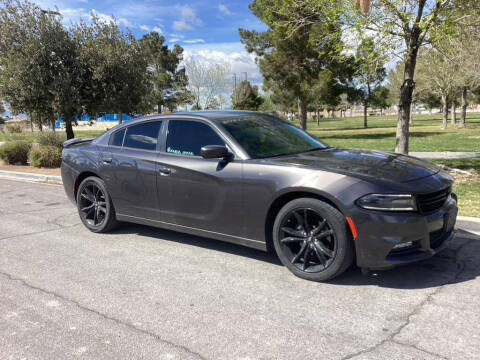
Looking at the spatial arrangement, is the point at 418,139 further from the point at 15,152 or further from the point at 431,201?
the point at 431,201

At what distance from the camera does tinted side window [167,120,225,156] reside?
4738mm

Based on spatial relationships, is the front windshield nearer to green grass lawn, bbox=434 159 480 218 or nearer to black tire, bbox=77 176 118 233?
black tire, bbox=77 176 118 233

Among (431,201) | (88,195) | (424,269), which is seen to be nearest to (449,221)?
(431,201)

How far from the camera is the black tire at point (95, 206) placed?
5.68m

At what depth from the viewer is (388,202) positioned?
3.60m

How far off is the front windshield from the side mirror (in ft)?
0.79

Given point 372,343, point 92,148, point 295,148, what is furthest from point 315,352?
point 92,148

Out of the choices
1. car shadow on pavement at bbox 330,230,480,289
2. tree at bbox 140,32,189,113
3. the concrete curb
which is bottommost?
car shadow on pavement at bbox 330,230,480,289

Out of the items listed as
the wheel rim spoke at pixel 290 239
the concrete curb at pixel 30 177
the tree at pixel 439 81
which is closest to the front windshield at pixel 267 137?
the wheel rim spoke at pixel 290 239

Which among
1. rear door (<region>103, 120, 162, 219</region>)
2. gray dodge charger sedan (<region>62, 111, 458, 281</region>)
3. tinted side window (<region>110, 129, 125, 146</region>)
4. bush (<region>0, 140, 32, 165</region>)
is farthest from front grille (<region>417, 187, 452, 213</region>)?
bush (<region>0, 140, 32, 165</region>)

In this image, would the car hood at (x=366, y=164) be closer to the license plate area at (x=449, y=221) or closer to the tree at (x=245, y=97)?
the license plate area at (x=449, y=221)

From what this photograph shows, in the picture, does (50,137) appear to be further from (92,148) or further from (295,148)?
(295,148)

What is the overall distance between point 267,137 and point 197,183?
94cm

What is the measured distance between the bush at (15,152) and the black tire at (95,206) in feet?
32.3
